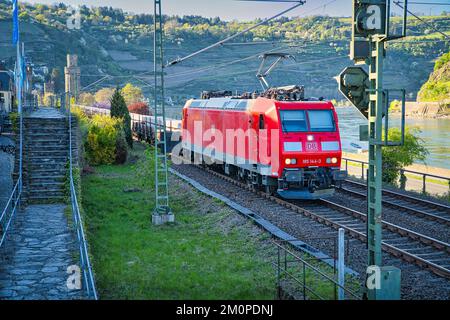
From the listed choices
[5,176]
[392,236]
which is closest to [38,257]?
[392,236]

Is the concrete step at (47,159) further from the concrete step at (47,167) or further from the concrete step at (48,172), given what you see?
the concrete step at (48,172)

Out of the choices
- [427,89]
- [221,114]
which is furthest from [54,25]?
[221,114]

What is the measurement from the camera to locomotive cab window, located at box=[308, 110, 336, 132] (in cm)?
1827

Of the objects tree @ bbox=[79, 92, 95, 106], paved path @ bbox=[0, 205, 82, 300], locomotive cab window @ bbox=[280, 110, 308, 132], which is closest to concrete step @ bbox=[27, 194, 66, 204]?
paved path @ bbox=[0, 205, 82, 300]

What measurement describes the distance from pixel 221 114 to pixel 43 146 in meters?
7.33

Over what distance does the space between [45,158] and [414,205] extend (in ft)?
38.8

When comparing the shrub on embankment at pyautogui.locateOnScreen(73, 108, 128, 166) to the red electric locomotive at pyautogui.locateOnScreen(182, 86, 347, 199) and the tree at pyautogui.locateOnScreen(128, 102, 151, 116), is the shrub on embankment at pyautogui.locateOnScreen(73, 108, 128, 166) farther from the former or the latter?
the tree at pyautogui.locateOnScreen(128, 102, 151, 116)

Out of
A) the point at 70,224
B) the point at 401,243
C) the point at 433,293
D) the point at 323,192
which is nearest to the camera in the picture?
the point at 433,293

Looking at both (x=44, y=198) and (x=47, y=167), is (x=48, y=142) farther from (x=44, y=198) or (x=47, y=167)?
(x=44, y=198)

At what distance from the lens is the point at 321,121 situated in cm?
1842

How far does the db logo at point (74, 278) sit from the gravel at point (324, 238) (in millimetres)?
4878

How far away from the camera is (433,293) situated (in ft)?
32.3

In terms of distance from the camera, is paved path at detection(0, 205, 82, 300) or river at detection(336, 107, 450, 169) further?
river at detection(336, 107, 450, 169)

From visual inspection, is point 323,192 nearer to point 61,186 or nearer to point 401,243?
point 401,243
